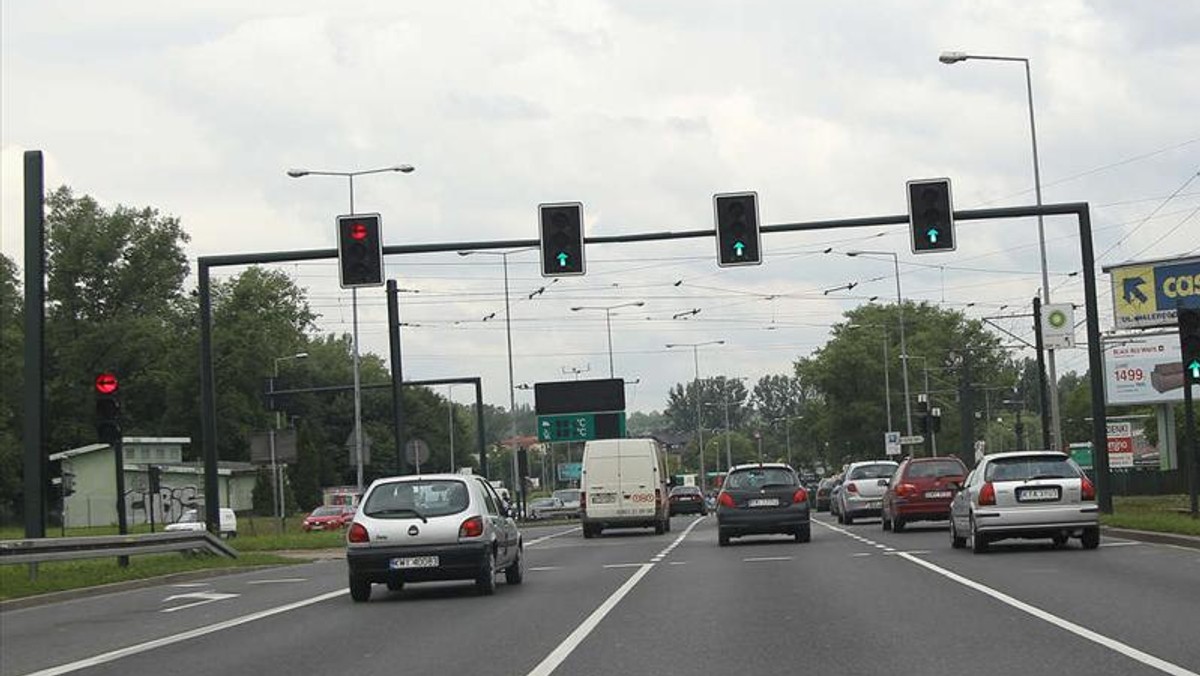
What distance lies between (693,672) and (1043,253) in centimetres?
3327

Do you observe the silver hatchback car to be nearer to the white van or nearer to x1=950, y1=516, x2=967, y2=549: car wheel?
x1=950, y1=516, x2=967, y2=549: car wheel

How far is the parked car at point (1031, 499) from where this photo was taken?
2389 cm

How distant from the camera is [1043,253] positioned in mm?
42438

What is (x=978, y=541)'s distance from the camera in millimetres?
24312

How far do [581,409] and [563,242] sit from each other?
151 ft

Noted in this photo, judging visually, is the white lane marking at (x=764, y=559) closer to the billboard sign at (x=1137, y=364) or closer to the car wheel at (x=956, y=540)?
the car wheel at (x=956, y=540)

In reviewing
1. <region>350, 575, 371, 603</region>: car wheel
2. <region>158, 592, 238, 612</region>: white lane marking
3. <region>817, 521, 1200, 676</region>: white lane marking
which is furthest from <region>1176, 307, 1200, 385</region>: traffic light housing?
<region>158, 592, 238, 612</region>: white lane marking

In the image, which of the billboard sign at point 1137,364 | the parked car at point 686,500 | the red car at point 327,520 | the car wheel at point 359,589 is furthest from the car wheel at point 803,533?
the parked car at point 686,500

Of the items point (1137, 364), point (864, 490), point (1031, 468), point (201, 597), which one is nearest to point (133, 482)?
point (1137, 364)

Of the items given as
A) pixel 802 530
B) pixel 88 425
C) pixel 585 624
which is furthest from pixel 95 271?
pixel 585 624

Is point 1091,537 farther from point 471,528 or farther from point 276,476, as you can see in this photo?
point 276,476

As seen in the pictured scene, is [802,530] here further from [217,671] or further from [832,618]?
[217,671]

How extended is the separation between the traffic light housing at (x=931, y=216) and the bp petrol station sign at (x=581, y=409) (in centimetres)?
4592

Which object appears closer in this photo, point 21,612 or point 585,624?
point 585,624
